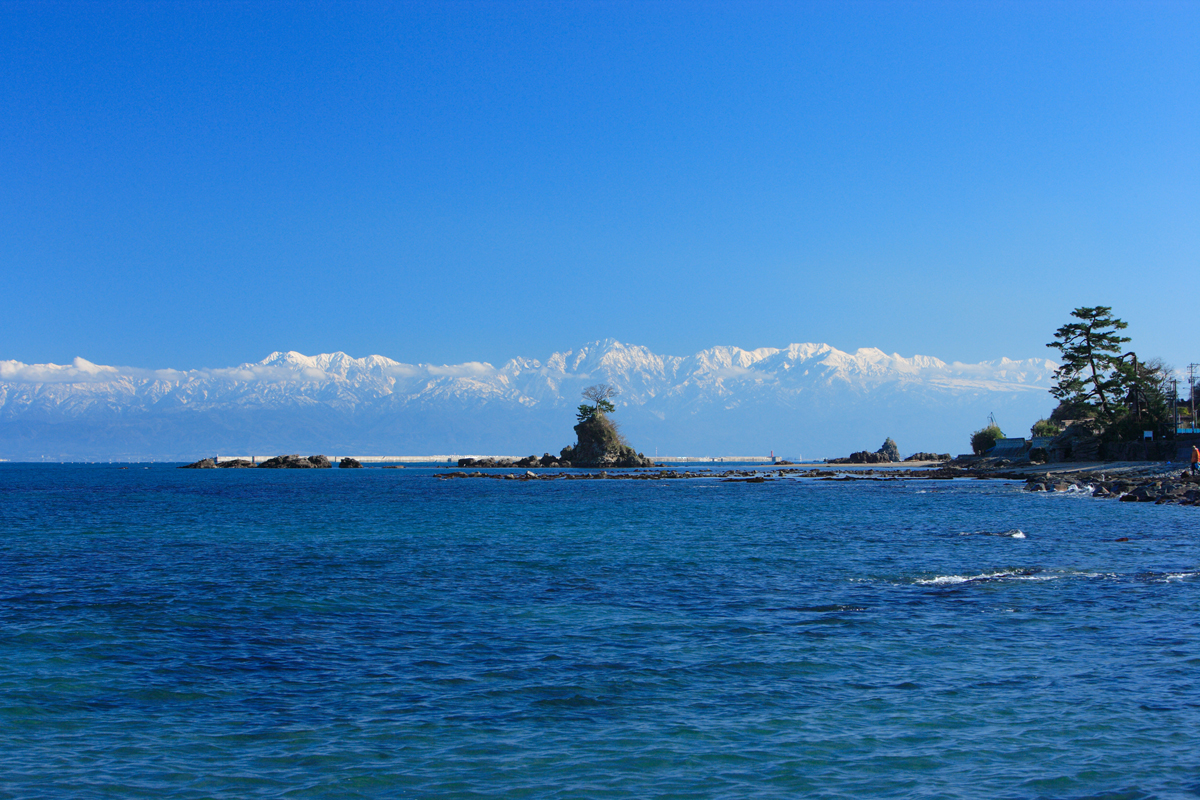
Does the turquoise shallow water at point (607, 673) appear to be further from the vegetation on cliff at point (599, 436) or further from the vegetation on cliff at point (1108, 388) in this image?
the vegetation on cliff at point (599, 436)

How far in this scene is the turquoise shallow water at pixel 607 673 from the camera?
415 inches

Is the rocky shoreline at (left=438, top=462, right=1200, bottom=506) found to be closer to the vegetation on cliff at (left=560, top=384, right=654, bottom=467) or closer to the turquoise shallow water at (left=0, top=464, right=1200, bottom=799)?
the turquoise shallow water at (left=0, top=464, right=1200, bottom=799)

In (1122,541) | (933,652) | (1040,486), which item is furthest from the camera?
(1040,486)

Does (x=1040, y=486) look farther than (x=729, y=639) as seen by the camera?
Yes

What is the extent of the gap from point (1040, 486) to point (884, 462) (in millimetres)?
130177

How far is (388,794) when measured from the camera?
9.98 metres

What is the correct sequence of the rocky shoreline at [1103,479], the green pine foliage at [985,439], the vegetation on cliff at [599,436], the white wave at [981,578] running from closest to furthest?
the white wave at [981,578] → the rocky shoreline at [1103,479] → the green pine foliage at [985,439] → the vegetation on cliff at [599,436]

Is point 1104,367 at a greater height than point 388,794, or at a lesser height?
greater

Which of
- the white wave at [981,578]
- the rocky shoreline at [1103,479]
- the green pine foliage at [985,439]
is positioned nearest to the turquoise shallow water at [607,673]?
the white wave at [981,578]

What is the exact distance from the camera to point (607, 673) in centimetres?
1492

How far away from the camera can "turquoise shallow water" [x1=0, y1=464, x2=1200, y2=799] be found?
10547mm

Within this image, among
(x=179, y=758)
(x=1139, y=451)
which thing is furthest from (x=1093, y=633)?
(x=1139, y=451)

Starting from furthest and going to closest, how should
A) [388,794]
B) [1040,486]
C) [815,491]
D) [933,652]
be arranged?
[815,491] < [1040,486] < [933,652] < [388,794]

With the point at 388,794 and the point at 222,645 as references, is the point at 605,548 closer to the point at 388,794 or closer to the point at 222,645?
the point at 222,645
